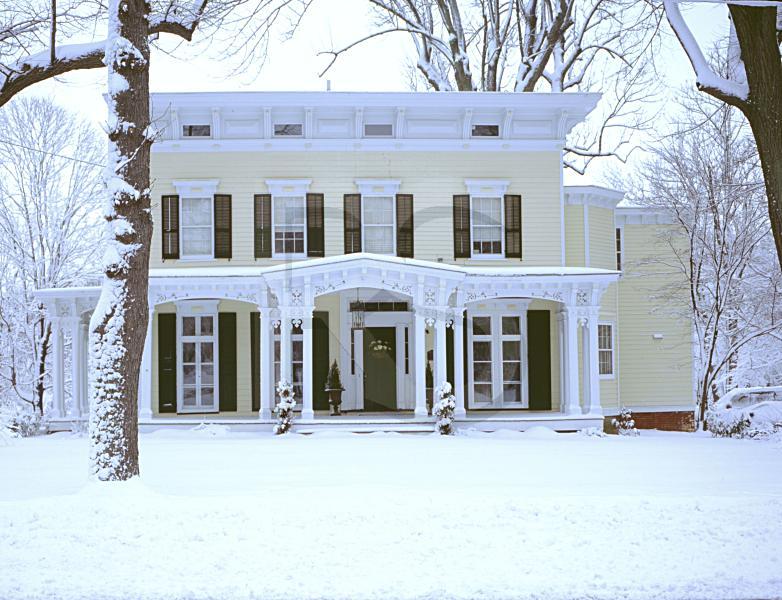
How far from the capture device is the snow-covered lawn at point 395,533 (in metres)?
7.23

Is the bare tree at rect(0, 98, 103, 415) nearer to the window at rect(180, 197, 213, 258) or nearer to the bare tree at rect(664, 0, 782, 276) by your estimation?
the window at rect(180, 197, 213, 258)

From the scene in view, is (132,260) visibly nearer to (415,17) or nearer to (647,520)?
(647,520)

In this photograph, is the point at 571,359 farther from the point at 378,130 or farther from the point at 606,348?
the point at 378,130

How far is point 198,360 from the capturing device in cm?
2230

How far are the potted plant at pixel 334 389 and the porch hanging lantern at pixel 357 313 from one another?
132 centimetres

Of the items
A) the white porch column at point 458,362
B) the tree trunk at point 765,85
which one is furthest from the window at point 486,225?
the tree trunk at point 765,85

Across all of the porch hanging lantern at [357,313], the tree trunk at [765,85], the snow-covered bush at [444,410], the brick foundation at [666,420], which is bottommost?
the brick foundation at [666,420]

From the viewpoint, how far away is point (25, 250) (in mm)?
27828

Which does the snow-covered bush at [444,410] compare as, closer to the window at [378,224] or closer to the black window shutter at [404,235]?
the black window shutter at [404,235]

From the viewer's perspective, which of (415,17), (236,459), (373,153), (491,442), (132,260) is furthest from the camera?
(415,17)

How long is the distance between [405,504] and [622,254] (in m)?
17.4

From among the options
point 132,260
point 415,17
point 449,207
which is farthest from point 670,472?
point 415,17

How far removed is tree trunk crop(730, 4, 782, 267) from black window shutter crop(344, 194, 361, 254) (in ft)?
43.6

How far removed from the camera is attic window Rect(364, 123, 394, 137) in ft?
73.2
